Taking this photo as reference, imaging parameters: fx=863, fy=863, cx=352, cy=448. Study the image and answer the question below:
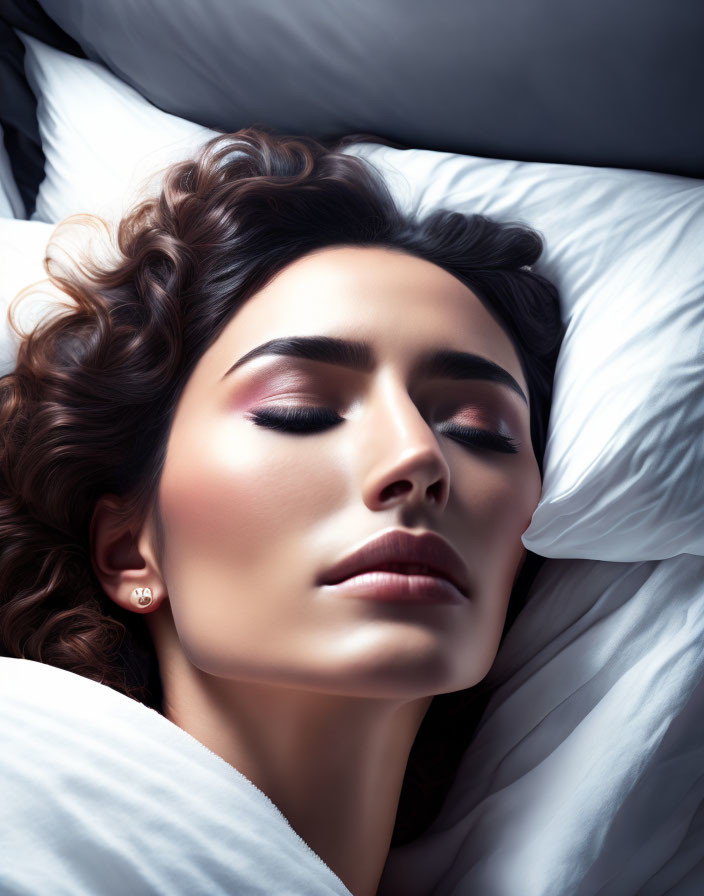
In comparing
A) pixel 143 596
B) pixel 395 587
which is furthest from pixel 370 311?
pixel 143 596

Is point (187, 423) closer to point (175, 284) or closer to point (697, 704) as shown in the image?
point (175, 284)

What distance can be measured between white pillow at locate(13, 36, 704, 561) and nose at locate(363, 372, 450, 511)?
0.14m

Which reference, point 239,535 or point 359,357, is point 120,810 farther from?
point 359,357

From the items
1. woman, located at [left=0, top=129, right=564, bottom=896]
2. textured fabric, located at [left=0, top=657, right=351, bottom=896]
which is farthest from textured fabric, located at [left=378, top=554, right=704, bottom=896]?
textured fabric, located at [left=0, top=657, right=351, bottom=896]

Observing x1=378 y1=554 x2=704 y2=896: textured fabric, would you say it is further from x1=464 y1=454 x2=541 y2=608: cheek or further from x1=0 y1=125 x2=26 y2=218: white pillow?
x1=0 y1=125 x2=26 y2=218: white pillow

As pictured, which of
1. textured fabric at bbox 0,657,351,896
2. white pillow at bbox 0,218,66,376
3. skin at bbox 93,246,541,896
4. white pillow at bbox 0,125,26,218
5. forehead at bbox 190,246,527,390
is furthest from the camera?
white pillow at bbox 0,125,26,218

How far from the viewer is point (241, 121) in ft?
4.58

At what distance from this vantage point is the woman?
0.85 meters

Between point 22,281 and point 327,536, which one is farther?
point 22,281

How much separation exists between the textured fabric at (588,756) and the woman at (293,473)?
73mm

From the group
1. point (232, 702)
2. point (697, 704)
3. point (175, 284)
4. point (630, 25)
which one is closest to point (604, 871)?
point (697, 704)

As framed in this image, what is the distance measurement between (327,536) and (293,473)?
0.08 meters

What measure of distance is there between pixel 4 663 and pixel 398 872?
21.6 inches

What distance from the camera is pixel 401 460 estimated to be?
0.84m
